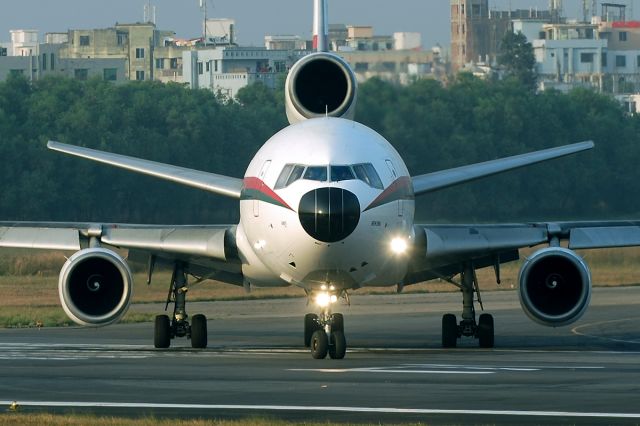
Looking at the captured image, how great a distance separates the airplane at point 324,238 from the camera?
86.1ft

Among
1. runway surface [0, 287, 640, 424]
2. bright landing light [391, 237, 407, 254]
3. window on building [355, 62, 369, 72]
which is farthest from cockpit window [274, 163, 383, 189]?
window on building [355, 62, 369, 72]

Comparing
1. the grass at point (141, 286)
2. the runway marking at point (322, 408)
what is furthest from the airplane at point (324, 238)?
the grass at point (141, 286)

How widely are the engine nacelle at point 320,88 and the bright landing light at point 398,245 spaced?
3.84 meters

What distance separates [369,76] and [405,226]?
17.0 metres

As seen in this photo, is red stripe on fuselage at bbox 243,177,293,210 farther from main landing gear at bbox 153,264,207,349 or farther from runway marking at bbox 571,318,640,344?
runway marking at bbox 571,318,640,344

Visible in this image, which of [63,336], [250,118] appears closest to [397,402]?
[63,336]

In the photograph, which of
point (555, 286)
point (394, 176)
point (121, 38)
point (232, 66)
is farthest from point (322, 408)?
point (121, 38)

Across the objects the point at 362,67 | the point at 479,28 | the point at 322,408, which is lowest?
the point at 322,408

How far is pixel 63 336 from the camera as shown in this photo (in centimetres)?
3550

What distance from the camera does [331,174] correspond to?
2606cm

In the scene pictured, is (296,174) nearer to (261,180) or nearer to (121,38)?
(261,180)

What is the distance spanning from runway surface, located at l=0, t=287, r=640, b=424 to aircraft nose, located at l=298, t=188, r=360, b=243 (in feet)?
6.54

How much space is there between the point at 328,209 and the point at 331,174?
0.84m

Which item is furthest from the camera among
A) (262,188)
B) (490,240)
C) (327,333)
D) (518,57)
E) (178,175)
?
(518,57)
